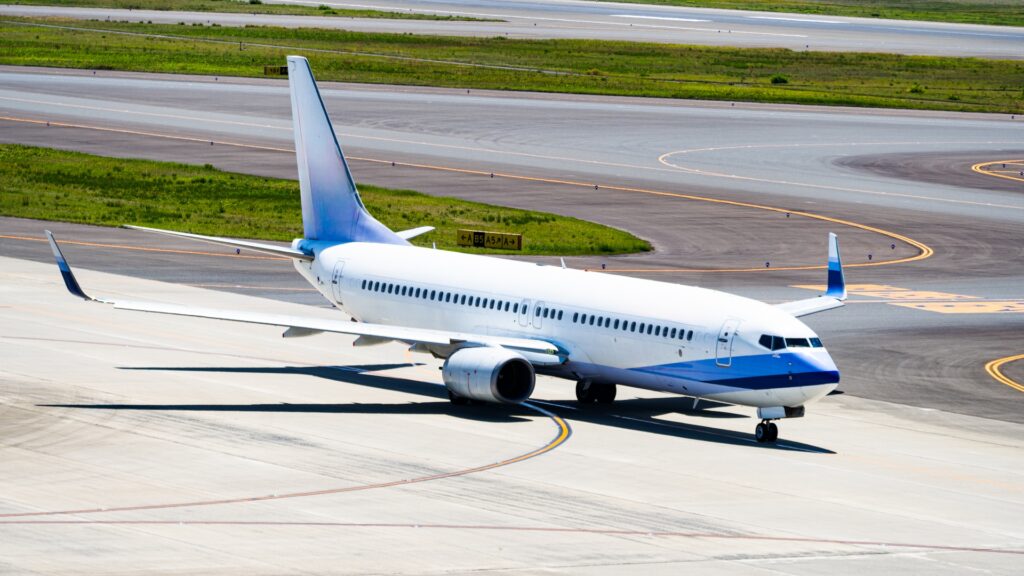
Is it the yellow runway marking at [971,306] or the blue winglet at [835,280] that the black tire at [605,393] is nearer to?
the blue winglet at [835,280]

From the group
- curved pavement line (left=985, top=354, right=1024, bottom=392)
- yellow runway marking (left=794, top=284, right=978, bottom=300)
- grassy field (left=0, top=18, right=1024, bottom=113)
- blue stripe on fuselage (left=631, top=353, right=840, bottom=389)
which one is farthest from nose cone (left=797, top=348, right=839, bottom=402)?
grassy field (left=0, top=18, right=1024, bottom=113)

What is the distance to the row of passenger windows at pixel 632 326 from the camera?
44688 millimetres

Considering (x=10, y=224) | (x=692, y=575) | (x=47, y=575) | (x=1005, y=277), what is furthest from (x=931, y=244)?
(x=47, y=575)

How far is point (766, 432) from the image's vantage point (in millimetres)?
44594

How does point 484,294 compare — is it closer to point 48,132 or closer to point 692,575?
point 692,575

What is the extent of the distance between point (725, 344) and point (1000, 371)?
674 inches

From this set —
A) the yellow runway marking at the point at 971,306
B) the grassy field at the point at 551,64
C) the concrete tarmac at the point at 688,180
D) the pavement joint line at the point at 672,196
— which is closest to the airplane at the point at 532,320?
the concrete tarmac at the point at 688,180

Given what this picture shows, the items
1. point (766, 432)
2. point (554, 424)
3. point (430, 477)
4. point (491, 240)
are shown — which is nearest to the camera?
point (430, 477)

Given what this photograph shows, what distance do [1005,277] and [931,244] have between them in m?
9.13

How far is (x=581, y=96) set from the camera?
146500 mm

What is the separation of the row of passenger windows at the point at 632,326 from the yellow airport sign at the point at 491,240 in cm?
3090

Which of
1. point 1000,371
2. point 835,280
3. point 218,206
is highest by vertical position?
point 835,280

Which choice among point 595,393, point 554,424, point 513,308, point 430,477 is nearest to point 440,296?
point 513,308

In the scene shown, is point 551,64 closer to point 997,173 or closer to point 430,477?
point 997,173
